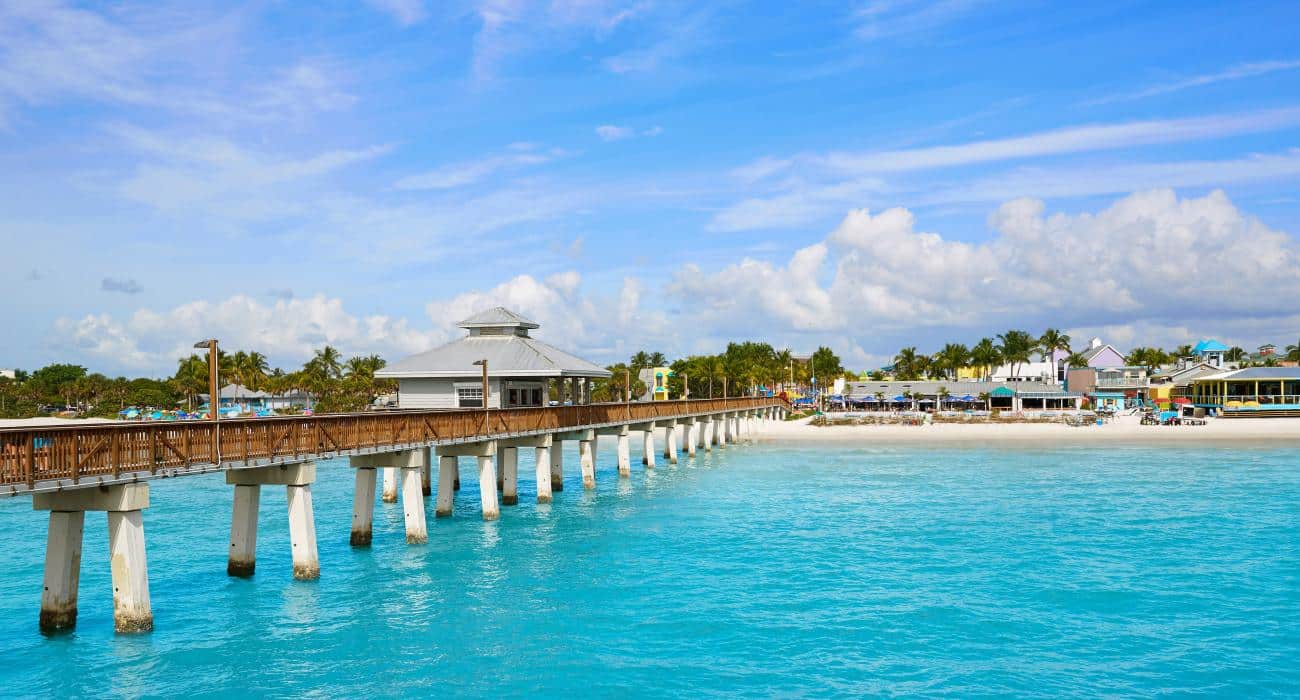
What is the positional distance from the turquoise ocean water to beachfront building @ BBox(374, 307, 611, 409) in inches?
204

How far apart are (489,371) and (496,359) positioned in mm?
2005

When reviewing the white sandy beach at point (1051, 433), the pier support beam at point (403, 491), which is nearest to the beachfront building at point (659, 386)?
the white sandy beach at point (1051, 433)

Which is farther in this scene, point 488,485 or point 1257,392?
point 1257,392

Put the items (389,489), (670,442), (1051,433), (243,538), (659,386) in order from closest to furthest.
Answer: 1. (243,538)
2. (389,489)
3. (670,442)
4. (1051,433)
5. (659,386)

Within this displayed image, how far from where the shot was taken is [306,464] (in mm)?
24922

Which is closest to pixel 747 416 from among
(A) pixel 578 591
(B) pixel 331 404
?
(B) pixel 331 404

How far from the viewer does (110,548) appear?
19.7 meters

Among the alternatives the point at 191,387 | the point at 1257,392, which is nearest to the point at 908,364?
the point at 1257,392

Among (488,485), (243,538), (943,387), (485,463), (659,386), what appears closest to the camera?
(243,538)

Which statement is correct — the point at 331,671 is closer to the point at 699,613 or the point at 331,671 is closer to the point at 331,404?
the point at 699,613

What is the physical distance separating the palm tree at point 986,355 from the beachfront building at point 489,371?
372 ft

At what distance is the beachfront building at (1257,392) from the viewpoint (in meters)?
108

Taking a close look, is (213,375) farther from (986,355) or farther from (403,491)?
(986,355)

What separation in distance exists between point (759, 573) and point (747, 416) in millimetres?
68120
